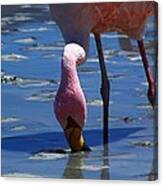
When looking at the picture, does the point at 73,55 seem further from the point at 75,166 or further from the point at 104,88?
the point at 75,166

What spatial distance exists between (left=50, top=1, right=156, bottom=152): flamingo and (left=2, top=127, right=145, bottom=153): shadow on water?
0.02m

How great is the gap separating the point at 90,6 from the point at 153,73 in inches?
12.7

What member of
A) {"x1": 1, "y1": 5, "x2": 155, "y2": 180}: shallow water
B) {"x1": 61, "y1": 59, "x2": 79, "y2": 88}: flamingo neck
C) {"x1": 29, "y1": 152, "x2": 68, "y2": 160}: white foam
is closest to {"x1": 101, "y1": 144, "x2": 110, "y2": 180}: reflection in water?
{"x1": 1, "y1": 5, "x2": 155, "y2": 180}: shallow water

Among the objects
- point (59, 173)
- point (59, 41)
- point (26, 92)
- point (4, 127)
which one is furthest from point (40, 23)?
point (59, 173)

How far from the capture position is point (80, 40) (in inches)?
88.7

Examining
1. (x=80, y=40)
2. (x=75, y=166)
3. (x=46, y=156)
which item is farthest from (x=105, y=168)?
(x=80, y=40)

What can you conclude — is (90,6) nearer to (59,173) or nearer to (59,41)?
(59,41)

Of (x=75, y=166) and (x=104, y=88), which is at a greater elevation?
(x=104, y=88)

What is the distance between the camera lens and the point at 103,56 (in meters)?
2.23

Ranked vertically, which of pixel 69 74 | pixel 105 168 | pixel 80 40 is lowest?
pixel 105 168

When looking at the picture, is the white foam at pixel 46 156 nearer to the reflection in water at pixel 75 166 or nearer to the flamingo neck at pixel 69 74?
the reflection in water at pixel 75 166

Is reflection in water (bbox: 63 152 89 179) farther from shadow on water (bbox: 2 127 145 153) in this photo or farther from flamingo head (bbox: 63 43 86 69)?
flamingo head (bbox: 63 43 86 69)

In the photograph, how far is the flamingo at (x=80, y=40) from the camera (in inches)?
87.4

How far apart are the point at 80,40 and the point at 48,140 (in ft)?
1.21
